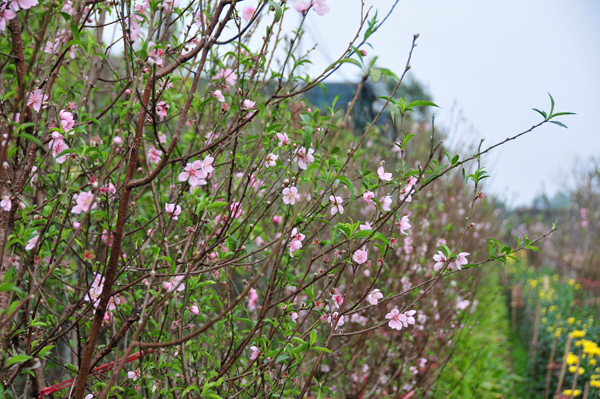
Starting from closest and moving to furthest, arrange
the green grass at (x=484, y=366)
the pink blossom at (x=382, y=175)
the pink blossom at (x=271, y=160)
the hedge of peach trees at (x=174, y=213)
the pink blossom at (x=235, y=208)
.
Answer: the hedge of peach trees at (x=174, y=213), the pink blossom at (x=235, y=208), the pink blossom at (x=382, y=175), the pink blossom at (x=271, y=160), the green grass at (x=484, y=366)

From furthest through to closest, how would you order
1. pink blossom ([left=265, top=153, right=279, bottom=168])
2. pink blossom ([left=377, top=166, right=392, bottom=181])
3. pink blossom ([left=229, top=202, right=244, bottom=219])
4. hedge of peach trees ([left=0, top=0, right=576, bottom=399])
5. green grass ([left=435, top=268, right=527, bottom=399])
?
green grass ([left=435, top=268, right=527, bottom=399])
pink blossom ([left=265, top=153, right=279, bottom=168])
pink blossom ([left=377, top=166, right=392, bottom=181])
pink blossom ([left=229, top=202, right=244, bottom=219])
hedge of peach trees ([left=0, top=0, right=576, bottom=399])

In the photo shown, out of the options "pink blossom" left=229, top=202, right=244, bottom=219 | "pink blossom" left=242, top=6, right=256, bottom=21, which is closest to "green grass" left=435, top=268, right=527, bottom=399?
"pink blossom" left=229, top=202, right=244, bottom=219

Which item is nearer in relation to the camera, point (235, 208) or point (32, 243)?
point (32, 243)

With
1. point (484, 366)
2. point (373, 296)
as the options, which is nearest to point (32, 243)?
point (373, 296)

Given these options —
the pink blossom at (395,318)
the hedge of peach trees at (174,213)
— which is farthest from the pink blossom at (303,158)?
the pink blossom at (395,318)

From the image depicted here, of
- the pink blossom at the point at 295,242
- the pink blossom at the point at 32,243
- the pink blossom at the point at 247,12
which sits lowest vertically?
the pink blossom at the point at 295,242

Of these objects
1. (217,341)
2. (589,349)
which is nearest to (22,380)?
(217,341)

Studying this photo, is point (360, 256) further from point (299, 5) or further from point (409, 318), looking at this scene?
point (299, 5)

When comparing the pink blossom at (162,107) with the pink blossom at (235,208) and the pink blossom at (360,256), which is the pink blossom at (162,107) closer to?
the pink blossom at (235,208)

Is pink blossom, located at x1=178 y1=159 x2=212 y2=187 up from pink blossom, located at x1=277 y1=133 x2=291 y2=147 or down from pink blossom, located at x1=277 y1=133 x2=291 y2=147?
down

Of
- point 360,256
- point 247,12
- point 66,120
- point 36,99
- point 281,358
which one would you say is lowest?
point 281,358

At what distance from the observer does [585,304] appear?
23.2 ft

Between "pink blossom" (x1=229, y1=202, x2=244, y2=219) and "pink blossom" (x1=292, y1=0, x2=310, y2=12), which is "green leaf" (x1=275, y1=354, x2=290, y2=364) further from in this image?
"pink blossom" (x1=292, y1=0, x2=310, y2=12)

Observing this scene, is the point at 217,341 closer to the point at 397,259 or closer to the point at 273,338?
the point at 273,338
